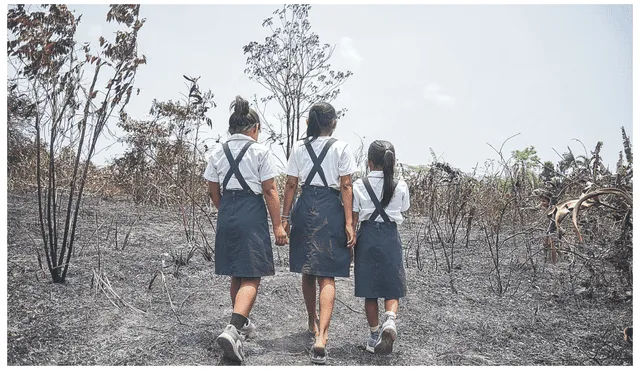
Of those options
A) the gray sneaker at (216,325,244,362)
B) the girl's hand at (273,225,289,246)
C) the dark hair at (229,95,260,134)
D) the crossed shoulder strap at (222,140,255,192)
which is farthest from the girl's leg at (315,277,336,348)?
the dark hair at (229,95,260,134)

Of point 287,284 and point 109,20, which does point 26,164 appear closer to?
point 109,20

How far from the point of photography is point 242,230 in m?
3.20

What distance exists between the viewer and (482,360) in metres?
3.28

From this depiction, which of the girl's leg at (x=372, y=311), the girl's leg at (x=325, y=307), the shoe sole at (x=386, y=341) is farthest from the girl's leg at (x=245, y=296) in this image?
the shoe sole at (x=386, y=341)

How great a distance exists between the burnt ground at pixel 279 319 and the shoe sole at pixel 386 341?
0.05m

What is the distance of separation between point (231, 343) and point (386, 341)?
0.89 meters

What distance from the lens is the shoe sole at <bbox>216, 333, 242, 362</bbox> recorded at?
2.83 meters

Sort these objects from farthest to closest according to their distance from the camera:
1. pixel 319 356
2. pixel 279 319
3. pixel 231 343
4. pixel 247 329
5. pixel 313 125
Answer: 1. pixel 279 319
2. pixel 247 329
3. pixel 313 125
4. pixel 319 356
5. pixel 231 343

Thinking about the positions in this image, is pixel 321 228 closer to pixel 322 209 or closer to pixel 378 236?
pixel 322 209

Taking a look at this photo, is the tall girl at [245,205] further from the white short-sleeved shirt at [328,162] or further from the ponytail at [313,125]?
the ponytail at [313,125]

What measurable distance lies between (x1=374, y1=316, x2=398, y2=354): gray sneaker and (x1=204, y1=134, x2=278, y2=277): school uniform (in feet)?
2.39

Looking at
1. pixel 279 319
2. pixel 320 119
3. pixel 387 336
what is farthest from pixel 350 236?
pixel 279 319

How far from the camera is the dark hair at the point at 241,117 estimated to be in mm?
3252
